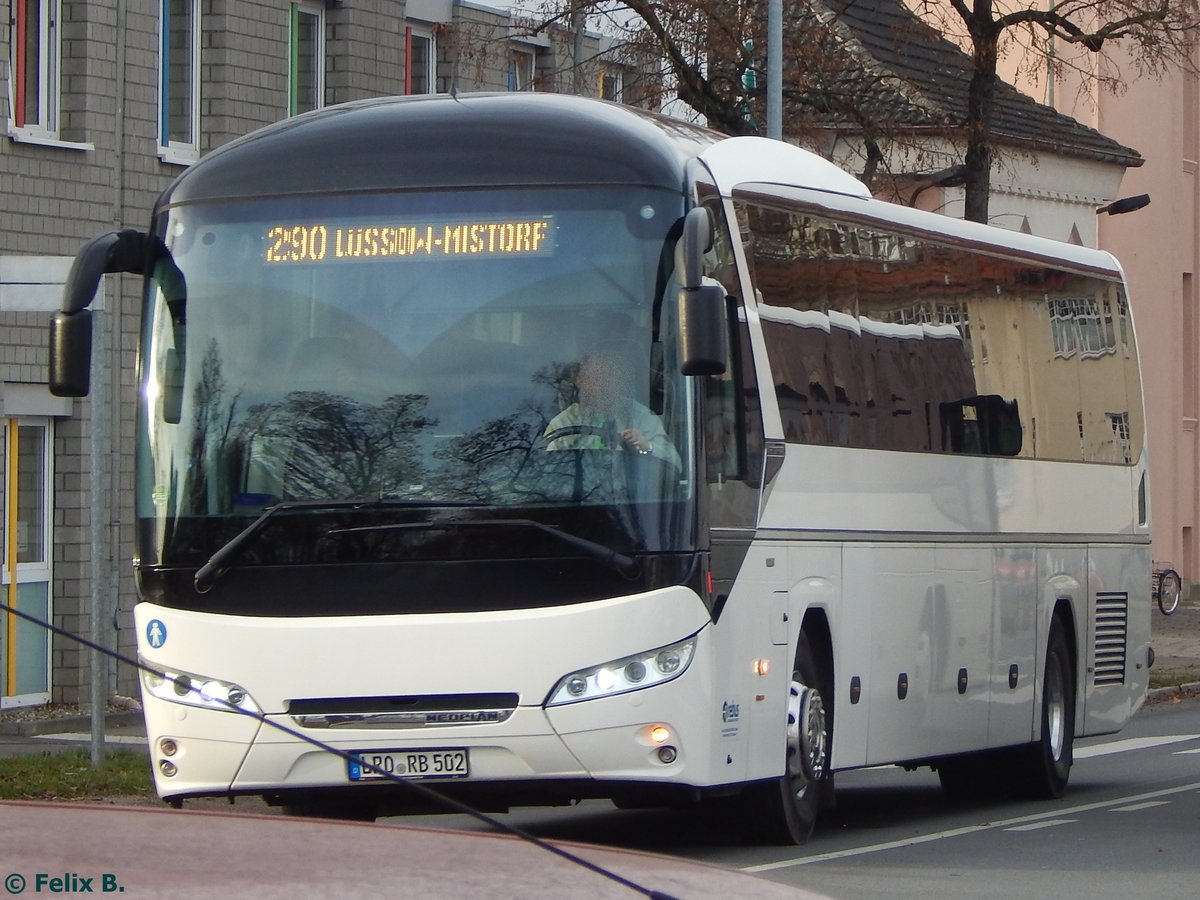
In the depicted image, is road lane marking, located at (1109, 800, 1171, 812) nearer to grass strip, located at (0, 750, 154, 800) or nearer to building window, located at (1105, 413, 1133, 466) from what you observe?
building window, located at (1105, 413, 1133, 466)

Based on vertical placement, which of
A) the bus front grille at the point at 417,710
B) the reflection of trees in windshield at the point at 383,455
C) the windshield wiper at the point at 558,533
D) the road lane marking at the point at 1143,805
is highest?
the reflection of trees in windshield at the point at 383,455

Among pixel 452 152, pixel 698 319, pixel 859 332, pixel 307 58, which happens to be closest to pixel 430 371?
pixel 452 152

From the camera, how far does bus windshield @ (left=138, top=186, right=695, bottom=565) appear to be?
424 inches

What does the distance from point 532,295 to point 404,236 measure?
0.62m

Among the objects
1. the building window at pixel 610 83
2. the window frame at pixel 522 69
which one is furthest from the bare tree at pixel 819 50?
the window frame at pixel 522 69

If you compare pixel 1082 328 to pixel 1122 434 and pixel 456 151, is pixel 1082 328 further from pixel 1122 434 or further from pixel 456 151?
pixel 456 151

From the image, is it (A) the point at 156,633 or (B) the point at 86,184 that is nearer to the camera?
(A) the point at 156,633

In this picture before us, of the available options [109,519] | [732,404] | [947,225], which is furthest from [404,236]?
[109,519]

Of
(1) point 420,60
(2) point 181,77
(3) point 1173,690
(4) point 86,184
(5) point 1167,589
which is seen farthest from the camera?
(5) point 1167,589

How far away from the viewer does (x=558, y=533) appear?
10.6m

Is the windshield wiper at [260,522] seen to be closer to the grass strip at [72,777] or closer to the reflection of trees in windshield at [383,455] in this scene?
the reflection of trees in windshield at [383,455]

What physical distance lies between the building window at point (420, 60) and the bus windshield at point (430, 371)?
637 inches

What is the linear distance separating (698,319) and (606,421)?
0.58m

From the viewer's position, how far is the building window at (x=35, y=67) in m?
21.5
